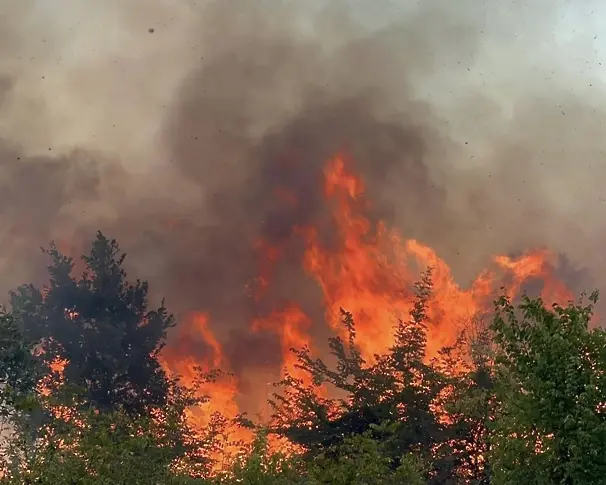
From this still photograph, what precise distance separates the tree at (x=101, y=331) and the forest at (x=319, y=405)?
108mm

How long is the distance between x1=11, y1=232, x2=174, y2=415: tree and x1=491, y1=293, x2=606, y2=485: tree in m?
31.0

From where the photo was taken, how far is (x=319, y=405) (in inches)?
1282

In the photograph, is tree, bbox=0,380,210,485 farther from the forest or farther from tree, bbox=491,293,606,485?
tree, bbox=491,293,606,485

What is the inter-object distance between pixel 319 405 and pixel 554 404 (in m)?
17.4

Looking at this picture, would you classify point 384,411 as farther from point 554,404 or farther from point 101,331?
point 101,331

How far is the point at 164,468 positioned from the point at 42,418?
26.1m

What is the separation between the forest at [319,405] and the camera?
1673cm

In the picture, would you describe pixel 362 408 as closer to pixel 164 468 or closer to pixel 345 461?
pixel 345 461

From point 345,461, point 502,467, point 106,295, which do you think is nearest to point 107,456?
point 345,461

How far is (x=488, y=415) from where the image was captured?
1093 inches

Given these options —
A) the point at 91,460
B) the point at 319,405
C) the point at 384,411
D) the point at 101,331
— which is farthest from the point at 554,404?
the point at 101,331

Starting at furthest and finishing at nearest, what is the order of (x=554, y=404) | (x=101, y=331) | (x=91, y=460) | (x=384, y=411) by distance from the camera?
Result: (x=101, y=331)
(x=384, y=411)
(x=554, y=404)
(x=91, y=460)

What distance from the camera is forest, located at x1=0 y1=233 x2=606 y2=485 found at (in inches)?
659

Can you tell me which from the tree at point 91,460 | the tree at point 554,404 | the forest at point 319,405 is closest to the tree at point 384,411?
the forest at point 319,405
